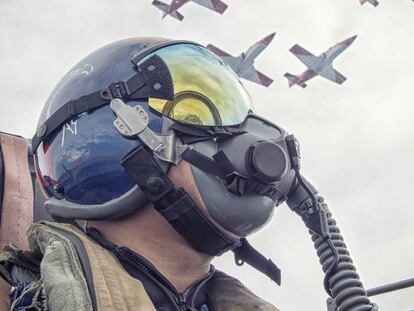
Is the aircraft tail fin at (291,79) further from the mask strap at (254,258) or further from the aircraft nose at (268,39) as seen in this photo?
the mask strap at (254,258)

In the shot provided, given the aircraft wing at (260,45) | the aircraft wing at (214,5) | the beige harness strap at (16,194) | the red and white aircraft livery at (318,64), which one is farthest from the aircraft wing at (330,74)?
the beige harness strap at (16,194)

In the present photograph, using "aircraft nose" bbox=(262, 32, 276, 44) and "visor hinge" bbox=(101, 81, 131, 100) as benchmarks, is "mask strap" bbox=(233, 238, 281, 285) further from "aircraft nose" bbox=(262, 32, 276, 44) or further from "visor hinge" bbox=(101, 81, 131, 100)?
"aircraft nose" bbox=(262, 32, 276, 44)

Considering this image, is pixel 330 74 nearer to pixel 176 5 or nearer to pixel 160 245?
pixel 176 5

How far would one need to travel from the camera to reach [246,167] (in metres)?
2.00

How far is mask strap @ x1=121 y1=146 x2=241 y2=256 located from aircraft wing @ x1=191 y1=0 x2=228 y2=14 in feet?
55.1

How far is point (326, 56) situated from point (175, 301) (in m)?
24.5

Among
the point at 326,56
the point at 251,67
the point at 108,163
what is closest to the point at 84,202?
the point at 108,163

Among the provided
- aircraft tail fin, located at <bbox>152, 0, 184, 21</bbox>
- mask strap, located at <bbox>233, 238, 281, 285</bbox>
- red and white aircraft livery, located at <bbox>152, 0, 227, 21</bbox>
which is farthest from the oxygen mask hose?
aircraft tail fin, located at <bbox>152, 0, 184, 21</bbox>

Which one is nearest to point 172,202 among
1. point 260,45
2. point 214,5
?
point 214,5

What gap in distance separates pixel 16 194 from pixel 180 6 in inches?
699

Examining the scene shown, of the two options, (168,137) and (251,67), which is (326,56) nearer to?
(251,67)

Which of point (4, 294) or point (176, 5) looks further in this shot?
point (176, 5)

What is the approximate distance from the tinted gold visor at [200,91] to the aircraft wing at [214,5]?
16488 mm

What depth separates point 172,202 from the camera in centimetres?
198
